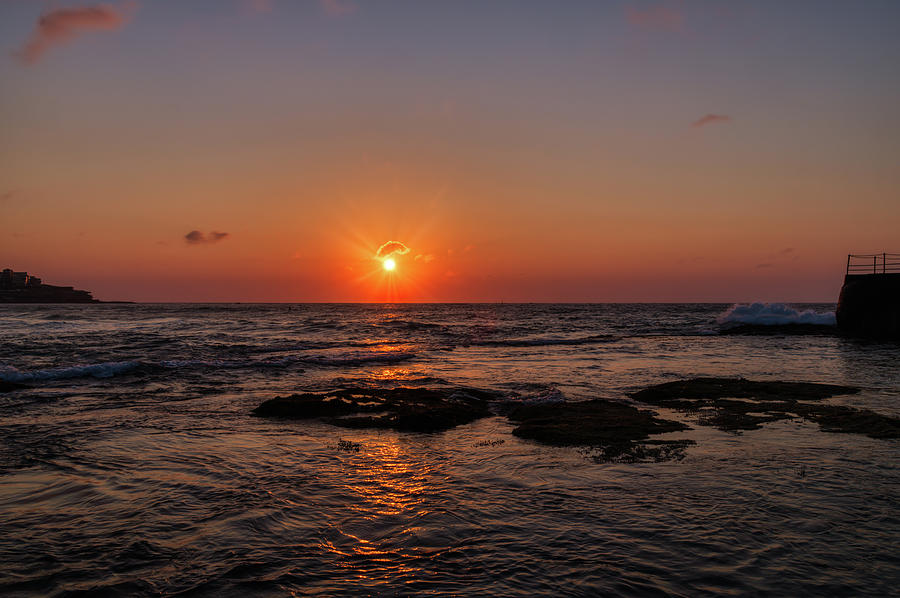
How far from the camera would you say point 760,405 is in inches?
471

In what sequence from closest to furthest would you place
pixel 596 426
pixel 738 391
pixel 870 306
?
pixel 596 426 < pixel 738 391 < pixel 870 306

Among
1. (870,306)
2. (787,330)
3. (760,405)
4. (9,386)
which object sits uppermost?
(870,306)

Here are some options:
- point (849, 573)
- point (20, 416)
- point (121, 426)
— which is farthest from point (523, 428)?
point (20, 416)

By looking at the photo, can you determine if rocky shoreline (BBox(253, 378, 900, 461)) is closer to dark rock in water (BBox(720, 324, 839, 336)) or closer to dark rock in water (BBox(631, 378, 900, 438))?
dark rock in water (BBox(631, 378, 900, 438))

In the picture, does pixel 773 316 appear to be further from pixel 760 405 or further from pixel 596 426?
pixel 596 426

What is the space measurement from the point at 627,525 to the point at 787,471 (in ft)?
10.9

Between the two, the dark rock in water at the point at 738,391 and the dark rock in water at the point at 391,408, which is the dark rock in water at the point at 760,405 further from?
the dark rock in water at the point at 391,408

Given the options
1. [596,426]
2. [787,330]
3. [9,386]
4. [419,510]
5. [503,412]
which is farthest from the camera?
[787,330]

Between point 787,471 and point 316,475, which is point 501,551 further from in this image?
point 787,471

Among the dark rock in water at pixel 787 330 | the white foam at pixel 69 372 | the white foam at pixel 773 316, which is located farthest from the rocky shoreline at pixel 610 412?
the white foam at pixel 773 316

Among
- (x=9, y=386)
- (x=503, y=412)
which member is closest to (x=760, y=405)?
(x=503, y=412)

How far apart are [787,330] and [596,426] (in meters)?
40.3

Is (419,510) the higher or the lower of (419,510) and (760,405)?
the lower

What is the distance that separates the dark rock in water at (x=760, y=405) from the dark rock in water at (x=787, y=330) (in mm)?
28120
